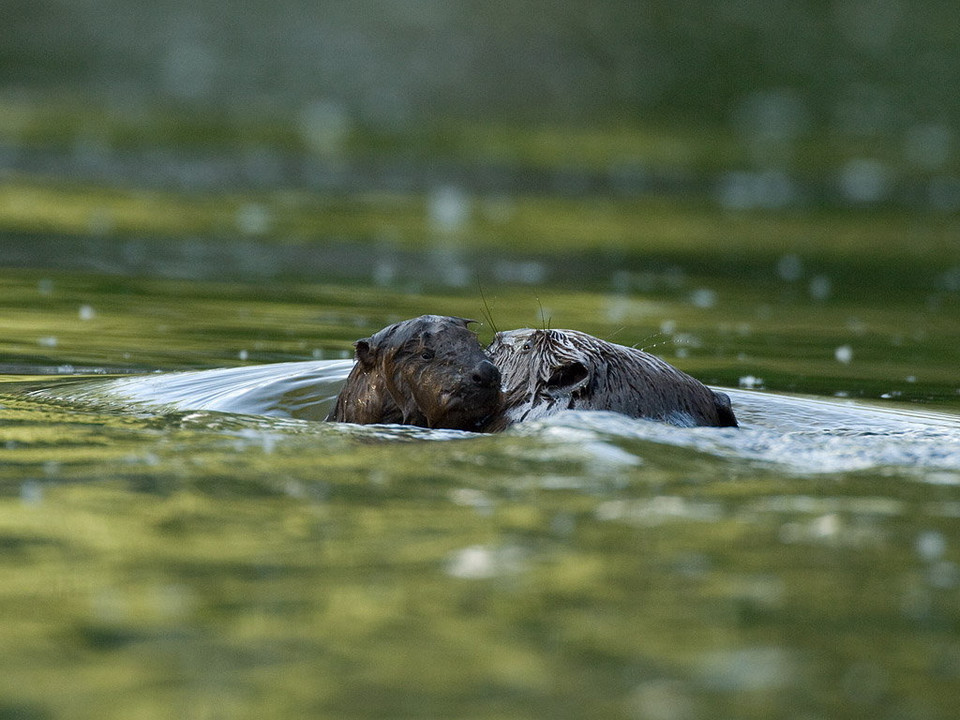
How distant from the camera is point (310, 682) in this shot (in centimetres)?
328

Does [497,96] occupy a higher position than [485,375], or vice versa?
[497,96]

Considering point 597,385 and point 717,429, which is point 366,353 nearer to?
point 597,385

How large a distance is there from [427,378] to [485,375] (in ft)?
0.83

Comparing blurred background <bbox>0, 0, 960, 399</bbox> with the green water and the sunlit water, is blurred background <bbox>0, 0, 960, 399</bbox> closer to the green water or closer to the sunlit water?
the green water

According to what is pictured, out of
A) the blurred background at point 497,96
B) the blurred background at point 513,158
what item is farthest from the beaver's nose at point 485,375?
the blurred background at point 497,96

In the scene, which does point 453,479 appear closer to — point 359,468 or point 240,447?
point 359,468

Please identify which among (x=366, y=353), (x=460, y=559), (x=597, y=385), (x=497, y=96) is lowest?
(x=460, y=559)

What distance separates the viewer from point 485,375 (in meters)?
5.81

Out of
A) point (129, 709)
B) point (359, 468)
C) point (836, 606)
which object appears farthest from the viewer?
point (359, 468)

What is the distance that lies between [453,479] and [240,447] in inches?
34.3

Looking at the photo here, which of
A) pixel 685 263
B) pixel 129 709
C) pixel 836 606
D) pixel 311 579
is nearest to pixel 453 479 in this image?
pixel 311 579

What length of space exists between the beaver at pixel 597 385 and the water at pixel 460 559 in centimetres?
19

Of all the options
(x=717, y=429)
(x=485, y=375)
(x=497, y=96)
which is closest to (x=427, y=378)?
(x=485, y=375)

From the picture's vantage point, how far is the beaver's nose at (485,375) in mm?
5797
